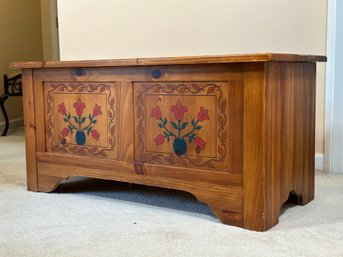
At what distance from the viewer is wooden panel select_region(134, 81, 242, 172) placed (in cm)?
145

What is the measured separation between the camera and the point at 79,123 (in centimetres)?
177

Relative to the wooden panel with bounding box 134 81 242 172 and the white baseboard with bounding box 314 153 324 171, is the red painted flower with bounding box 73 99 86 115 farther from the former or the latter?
the white baseboard with bounding box 314 153 324 171

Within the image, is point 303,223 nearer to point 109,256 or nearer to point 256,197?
point 256,197

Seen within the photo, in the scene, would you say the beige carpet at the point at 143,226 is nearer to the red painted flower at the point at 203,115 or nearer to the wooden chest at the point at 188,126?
the wooden chest at the point at 188,126

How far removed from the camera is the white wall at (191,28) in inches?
85.0

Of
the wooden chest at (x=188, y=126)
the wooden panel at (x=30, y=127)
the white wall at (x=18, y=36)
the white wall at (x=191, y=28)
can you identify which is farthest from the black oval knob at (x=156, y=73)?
the white wall at (x=18, y=36)

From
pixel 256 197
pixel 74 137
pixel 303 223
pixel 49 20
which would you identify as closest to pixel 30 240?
pixel 74 137

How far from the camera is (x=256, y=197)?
1.38 m

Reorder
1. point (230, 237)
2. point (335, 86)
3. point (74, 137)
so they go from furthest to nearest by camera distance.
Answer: point (335, 86) → point (74, 137) → point (230, 237)

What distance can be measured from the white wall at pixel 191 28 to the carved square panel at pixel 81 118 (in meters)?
0.81

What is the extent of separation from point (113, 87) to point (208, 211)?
0.55 metres

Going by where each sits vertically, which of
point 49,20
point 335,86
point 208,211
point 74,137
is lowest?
point 208,211

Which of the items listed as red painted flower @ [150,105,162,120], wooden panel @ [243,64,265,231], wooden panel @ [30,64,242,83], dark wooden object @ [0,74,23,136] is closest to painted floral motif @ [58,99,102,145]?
wooden panel @ [30,64,242,83]

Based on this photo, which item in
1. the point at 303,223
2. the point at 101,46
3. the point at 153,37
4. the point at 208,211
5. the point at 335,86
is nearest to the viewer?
the point at 303,223
